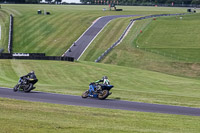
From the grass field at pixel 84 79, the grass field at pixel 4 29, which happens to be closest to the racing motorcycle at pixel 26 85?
the grass field at pixel 84 79

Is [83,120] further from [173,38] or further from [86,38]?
[86,38]

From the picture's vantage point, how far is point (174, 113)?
23.5 meters

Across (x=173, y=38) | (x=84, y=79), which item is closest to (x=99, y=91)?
(x=84, y=79)

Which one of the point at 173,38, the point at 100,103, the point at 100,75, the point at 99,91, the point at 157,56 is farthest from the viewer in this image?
the point at 173,38

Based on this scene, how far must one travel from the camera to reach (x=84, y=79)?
4706cm

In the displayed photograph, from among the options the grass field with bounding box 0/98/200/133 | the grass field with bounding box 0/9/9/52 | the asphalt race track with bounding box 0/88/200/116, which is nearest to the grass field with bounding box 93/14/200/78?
the grass field with bounding box 0/9/9/52

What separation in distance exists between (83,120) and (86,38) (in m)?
71.3

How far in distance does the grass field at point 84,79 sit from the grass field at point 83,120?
987 centimetres

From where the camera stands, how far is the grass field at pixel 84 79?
120 ft

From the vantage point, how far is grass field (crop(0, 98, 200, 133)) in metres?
17.1

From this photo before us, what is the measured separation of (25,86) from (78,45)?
53.2 metres

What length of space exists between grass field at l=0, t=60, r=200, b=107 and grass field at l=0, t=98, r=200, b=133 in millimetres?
9872

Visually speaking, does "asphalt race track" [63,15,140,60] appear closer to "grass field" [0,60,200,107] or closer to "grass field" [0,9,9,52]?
"grass field" [0,9,9,52]

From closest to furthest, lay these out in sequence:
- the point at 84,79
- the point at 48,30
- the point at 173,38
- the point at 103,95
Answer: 1. the point at 103,95
2. the point at 84,79
3. the point at 173,38
4. the point at 48,30
